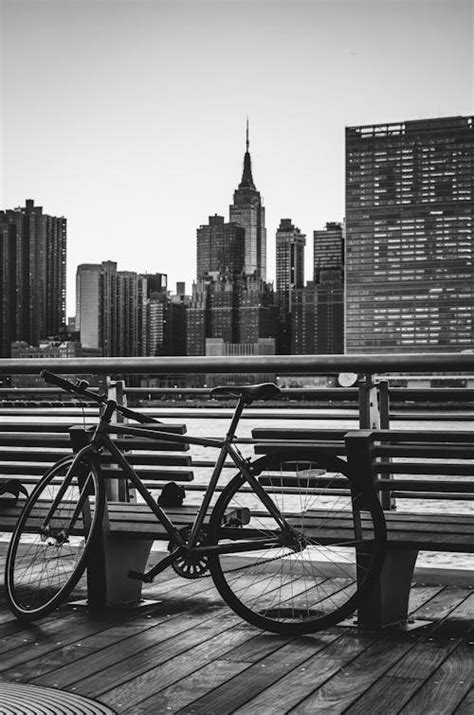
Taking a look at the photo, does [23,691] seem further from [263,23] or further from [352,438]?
[263,23]

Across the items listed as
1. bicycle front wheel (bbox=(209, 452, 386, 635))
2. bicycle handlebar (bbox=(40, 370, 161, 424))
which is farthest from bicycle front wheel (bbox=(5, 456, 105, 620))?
bicycle front wheel (bbox=(209, 452, 386, 635))

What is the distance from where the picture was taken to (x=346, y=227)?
11044 centimetres

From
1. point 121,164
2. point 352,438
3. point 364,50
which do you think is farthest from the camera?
point 121,164

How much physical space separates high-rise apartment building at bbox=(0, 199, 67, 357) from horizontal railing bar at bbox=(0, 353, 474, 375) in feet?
231

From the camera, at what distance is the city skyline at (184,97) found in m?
82.3

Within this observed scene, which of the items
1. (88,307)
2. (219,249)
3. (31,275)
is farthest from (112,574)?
(219,249)

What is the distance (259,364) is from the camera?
187 inches

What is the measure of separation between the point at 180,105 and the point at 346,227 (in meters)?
20.5

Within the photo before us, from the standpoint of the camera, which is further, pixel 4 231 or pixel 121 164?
pixel 121 164

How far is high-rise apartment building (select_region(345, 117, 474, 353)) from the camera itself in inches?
3905

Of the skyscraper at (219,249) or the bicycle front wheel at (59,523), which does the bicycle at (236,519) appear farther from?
the skyscraper at (219,249)

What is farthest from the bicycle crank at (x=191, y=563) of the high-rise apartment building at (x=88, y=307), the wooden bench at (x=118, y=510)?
the high-rise apartment building at (x=88, y=307)

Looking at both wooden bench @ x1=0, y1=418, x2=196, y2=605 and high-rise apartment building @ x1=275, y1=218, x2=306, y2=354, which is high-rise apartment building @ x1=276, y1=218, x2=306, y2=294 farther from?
wooden bench @ x1=0, y1=418, x2=196, y2=605

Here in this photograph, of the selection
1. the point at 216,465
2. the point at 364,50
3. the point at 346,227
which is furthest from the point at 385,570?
the point at 346,227
